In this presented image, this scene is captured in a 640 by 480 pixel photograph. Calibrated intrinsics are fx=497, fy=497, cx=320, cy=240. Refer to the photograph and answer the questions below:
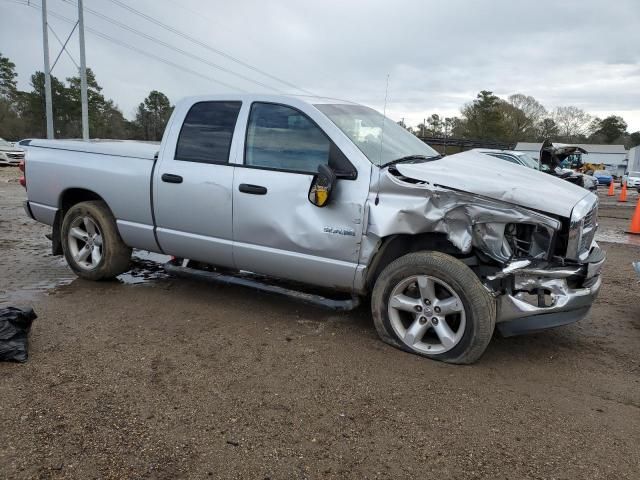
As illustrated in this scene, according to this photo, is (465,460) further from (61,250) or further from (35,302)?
(61,250)

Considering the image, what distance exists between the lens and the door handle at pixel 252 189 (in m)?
3.98

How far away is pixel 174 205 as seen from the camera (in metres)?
4.45

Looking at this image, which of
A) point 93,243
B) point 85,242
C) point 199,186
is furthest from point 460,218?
point 85,242

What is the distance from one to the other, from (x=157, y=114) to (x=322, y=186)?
23630mm

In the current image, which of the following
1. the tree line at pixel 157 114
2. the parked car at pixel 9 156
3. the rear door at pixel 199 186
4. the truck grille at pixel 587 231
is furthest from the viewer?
the tree line at pixel 157 114

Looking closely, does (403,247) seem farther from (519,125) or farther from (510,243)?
(519,125)

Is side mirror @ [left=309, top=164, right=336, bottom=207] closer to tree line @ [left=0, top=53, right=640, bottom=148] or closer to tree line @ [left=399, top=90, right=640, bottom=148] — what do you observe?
tree line @ [left=0, top=53, right=640, bottom=148]

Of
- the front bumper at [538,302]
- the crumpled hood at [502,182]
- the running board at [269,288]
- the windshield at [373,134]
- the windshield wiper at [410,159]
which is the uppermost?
the windshield at [373,134]

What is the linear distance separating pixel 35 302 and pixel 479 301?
12.9 ft

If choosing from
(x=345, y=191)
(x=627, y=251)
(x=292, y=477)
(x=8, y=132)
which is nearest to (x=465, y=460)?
(x=292, y=477)

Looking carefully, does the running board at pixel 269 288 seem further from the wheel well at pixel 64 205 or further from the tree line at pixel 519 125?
the tree line at pixel 519 125

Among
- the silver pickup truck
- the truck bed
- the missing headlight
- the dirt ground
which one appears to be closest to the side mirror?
the silver pickup truck

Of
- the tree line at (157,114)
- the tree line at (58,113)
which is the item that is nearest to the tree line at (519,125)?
the tree line at (157,114)

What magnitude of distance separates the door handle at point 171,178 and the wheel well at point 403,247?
1905 mm
